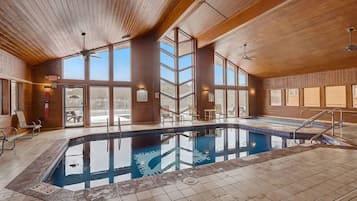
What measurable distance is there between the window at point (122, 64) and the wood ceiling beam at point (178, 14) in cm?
196

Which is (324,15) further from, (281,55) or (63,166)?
(63,166)

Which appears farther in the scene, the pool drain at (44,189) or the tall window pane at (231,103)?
the tall window pane at (231,103)

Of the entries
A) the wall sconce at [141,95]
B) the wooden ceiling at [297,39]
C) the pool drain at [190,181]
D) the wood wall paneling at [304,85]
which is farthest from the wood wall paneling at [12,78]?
the wood wall paneling at [304,85]

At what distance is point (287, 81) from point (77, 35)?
A: 11804 millimetres

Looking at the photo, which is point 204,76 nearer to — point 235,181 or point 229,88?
point 229,88

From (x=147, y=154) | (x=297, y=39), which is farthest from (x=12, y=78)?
(x=297, y=39)

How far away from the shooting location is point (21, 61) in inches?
267

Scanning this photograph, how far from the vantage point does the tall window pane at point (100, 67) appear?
29.2ft

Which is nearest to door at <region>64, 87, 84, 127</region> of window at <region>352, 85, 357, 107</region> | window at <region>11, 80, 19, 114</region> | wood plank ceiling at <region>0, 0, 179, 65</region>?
wood plank ceiling at <region>0, 0, 179, 65</region>

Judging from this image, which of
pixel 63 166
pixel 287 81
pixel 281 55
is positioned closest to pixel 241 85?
pixel 287 81

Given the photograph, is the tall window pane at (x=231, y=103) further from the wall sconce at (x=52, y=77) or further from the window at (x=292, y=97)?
the wall sconce at (x=52, y=77)

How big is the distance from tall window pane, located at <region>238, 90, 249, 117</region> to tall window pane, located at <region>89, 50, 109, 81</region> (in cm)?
870

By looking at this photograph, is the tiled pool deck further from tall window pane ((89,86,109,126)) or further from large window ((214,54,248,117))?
large window ((214,54,248,117))

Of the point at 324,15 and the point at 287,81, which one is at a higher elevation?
the point at 324,15
